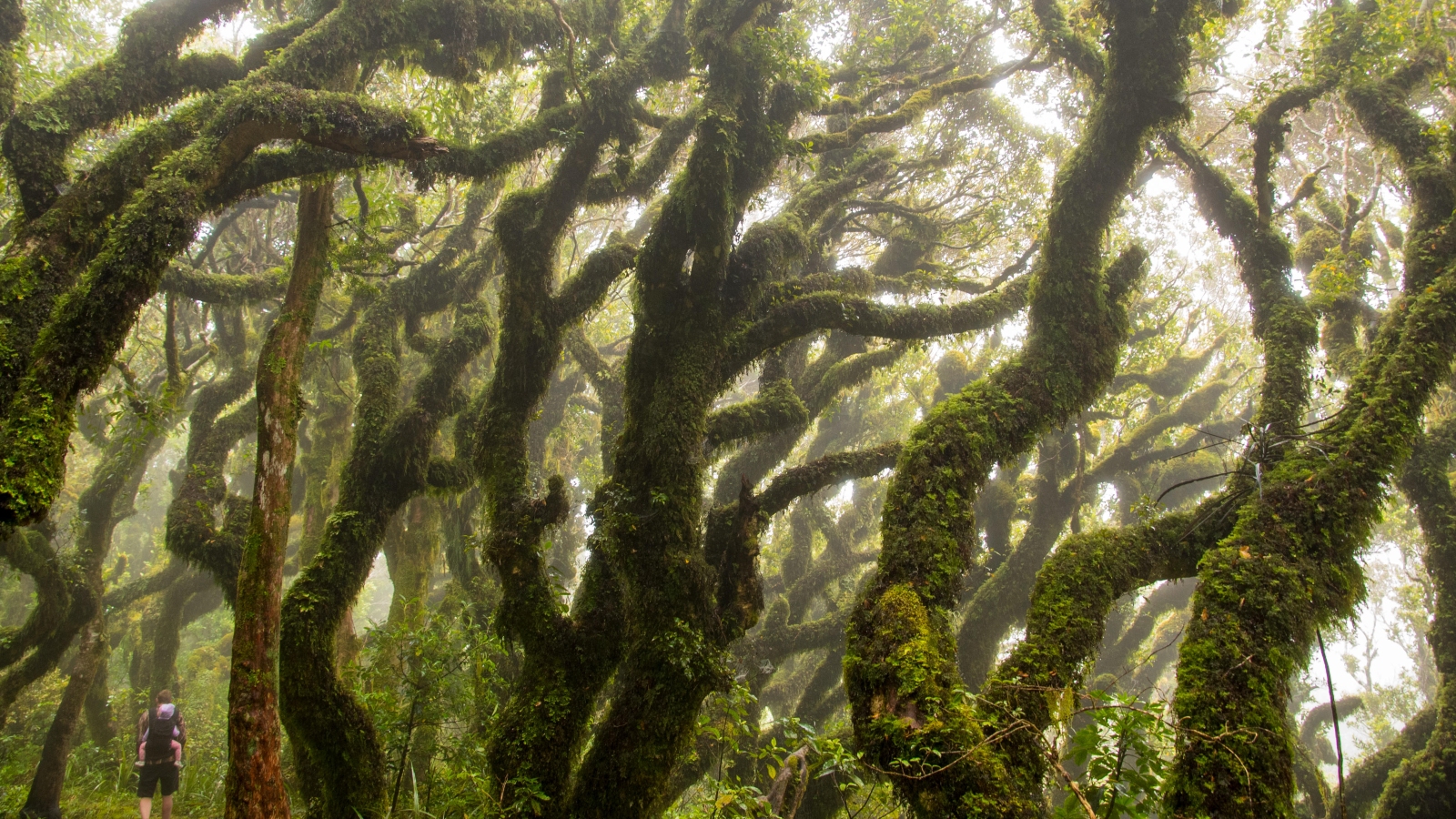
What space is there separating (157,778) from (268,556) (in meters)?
5.17

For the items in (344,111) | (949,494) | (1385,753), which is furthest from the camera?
(1385,753)

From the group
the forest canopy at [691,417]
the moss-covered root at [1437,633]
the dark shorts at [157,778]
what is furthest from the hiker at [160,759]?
the moss-covered root at [1437,633]

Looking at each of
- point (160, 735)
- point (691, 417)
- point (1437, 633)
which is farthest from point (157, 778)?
point (1437, 633)

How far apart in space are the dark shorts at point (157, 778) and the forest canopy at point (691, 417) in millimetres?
757

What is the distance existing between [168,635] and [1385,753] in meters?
22.0

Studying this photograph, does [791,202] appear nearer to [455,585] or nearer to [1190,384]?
[455,585]

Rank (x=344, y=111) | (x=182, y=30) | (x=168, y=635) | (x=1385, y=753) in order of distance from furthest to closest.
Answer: (x=168, y=635) < (x=1385, y=753) < (x=182, y=30) < (x=344, y=111)

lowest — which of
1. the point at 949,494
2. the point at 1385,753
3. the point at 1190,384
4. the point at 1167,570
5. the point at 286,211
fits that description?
the point at 1385,753

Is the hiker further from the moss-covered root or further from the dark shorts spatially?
the moss-covered root

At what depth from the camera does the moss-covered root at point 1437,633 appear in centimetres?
748

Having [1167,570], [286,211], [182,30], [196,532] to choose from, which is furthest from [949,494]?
[286,211]

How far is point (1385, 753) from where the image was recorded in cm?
952

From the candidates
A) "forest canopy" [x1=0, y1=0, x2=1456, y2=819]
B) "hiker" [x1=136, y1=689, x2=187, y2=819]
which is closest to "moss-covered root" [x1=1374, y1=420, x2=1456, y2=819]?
"forest canopy" [x1=0, y1=0, x2=1456, y2=819]

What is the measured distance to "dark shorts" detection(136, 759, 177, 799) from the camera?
8.20 m
